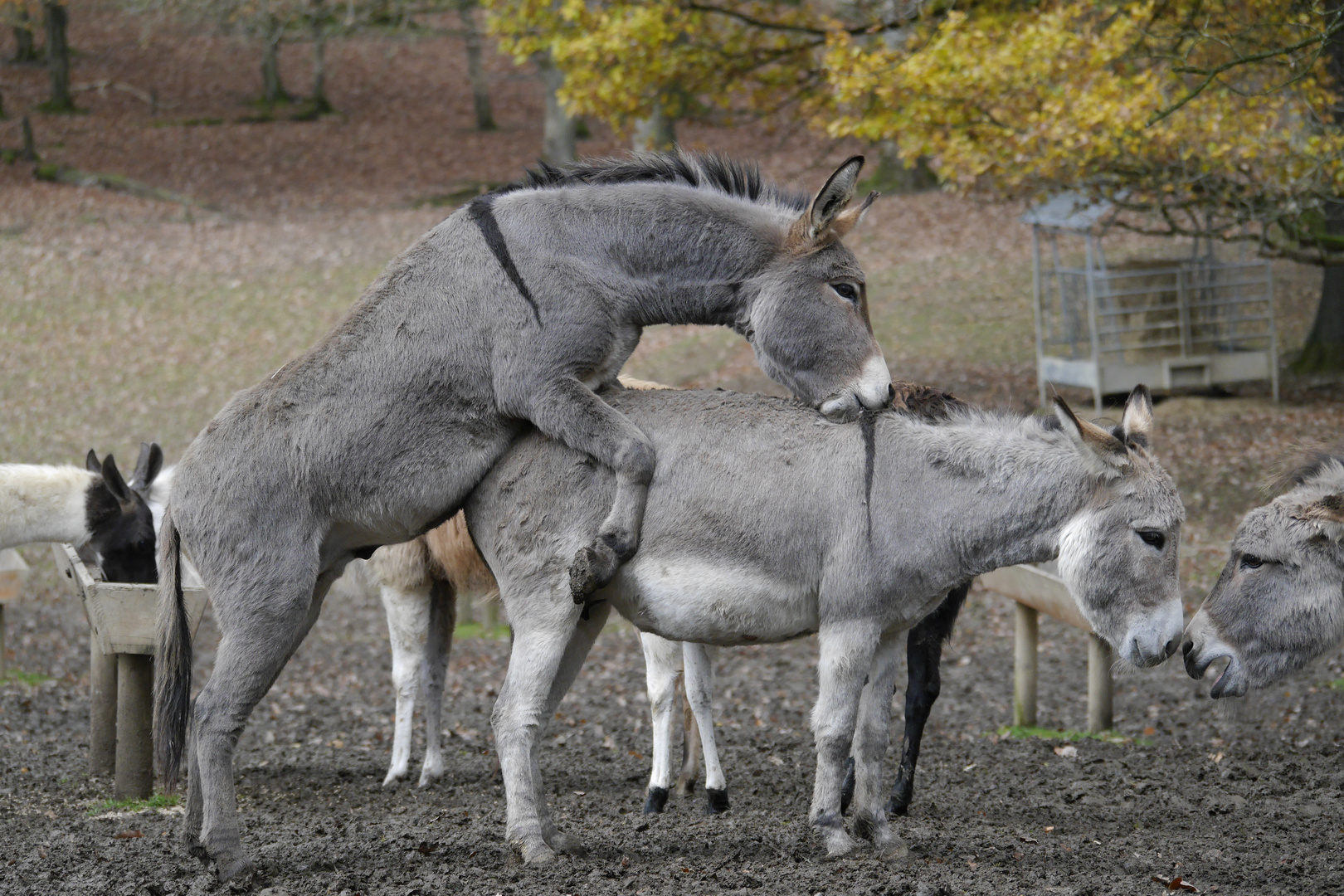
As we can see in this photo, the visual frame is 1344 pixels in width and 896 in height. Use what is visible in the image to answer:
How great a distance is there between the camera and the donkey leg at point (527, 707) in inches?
Result: 193

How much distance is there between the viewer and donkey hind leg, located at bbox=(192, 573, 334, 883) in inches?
193

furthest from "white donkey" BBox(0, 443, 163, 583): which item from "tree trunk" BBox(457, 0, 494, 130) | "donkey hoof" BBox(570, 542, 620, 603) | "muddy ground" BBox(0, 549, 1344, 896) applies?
"tree trunk" BBox(457, 0, 494, 130)

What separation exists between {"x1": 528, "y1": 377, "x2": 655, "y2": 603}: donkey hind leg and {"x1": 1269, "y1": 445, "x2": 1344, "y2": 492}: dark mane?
3.01m

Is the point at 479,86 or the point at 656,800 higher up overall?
the point at 479,86

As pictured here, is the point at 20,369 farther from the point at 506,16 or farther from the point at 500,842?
the point at 500,842

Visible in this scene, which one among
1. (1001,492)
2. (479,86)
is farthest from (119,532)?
(479,86)

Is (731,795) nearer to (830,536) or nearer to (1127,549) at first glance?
(830,536)

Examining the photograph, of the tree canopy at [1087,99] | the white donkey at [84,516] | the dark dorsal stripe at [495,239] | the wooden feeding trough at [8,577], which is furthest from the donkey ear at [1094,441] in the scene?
the wooden feeding trough at [8,577]

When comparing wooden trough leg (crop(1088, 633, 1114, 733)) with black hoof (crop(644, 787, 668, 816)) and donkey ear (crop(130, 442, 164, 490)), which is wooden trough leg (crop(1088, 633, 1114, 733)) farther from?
donkey ear (crop(130, 442, 164, 490))

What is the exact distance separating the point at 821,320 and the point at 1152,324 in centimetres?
1241

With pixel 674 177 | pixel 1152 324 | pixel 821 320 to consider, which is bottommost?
pixel 821 320

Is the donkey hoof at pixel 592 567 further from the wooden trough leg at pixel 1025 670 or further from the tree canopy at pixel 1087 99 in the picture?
the tree canopy at pixel 1087 99

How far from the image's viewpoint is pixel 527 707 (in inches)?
195

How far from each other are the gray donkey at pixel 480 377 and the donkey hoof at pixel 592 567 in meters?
0.02
